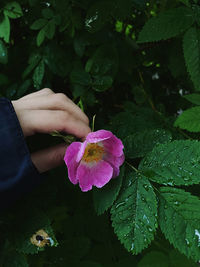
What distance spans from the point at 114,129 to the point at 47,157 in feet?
0.94

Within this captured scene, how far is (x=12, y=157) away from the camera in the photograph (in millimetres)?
660

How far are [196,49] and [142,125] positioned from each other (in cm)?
30

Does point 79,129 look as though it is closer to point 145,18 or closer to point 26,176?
point 26,176

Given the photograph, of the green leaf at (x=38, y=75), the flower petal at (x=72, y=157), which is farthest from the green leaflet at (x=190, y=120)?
the green leaf at (x=38, y=75)

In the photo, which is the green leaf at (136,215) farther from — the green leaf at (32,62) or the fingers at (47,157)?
the green leaf at (32,62)

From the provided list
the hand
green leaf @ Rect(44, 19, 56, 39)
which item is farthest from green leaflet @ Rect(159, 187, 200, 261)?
green leaf @ Rect(44, 19, 56, 39)

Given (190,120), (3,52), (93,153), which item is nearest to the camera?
(93,153)

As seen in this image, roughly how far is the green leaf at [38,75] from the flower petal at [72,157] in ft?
1.58

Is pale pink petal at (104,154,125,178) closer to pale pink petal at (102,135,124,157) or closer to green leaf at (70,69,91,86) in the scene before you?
pale pink petal at (102,135,124,157)

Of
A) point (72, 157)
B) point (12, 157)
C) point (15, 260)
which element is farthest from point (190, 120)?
point (15, 260)

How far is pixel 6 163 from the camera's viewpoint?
660 millimetres

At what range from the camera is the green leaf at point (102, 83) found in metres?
1.03

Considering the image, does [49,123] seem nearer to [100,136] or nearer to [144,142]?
[100,136]

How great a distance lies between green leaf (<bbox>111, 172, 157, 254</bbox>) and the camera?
62 centimetres
